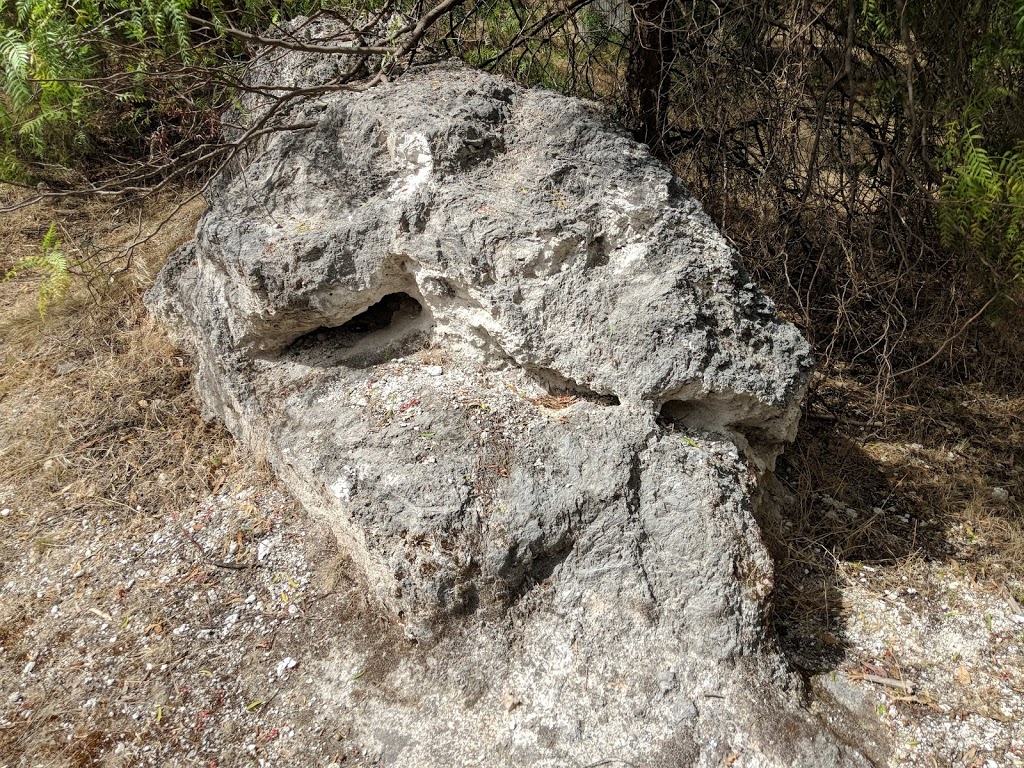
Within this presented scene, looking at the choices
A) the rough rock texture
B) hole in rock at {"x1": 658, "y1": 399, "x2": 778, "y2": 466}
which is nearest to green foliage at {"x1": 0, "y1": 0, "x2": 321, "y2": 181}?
the rough rock texture

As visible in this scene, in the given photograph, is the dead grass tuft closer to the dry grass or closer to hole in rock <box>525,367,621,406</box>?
the dry grass

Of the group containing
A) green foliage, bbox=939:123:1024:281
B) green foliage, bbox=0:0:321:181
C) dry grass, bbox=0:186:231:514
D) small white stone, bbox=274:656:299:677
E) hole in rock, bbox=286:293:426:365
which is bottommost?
small white stone, bbox=274:656:299:677

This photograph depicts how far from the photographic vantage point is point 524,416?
2.64 metres

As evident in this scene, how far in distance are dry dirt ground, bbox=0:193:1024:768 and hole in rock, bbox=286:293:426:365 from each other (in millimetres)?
648

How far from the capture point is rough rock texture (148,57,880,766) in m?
2.30

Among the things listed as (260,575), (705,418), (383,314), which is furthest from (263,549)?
(705,418)

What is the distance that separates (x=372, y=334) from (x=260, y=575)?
42.5 inches

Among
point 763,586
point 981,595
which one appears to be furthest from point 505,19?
point 981,595

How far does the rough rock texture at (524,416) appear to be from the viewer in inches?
90.5

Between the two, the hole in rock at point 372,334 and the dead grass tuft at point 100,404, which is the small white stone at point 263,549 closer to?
the dead grass tuft at point 100,404

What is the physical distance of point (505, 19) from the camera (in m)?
4.18

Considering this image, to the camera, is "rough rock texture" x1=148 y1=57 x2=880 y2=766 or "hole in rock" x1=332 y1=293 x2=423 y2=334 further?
"hole in rock" x1=332 y1=293 x2=423 y2=334

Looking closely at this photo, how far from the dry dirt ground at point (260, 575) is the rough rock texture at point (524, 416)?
0.22 meters

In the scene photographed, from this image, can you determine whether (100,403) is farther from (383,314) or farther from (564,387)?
(564,387)
